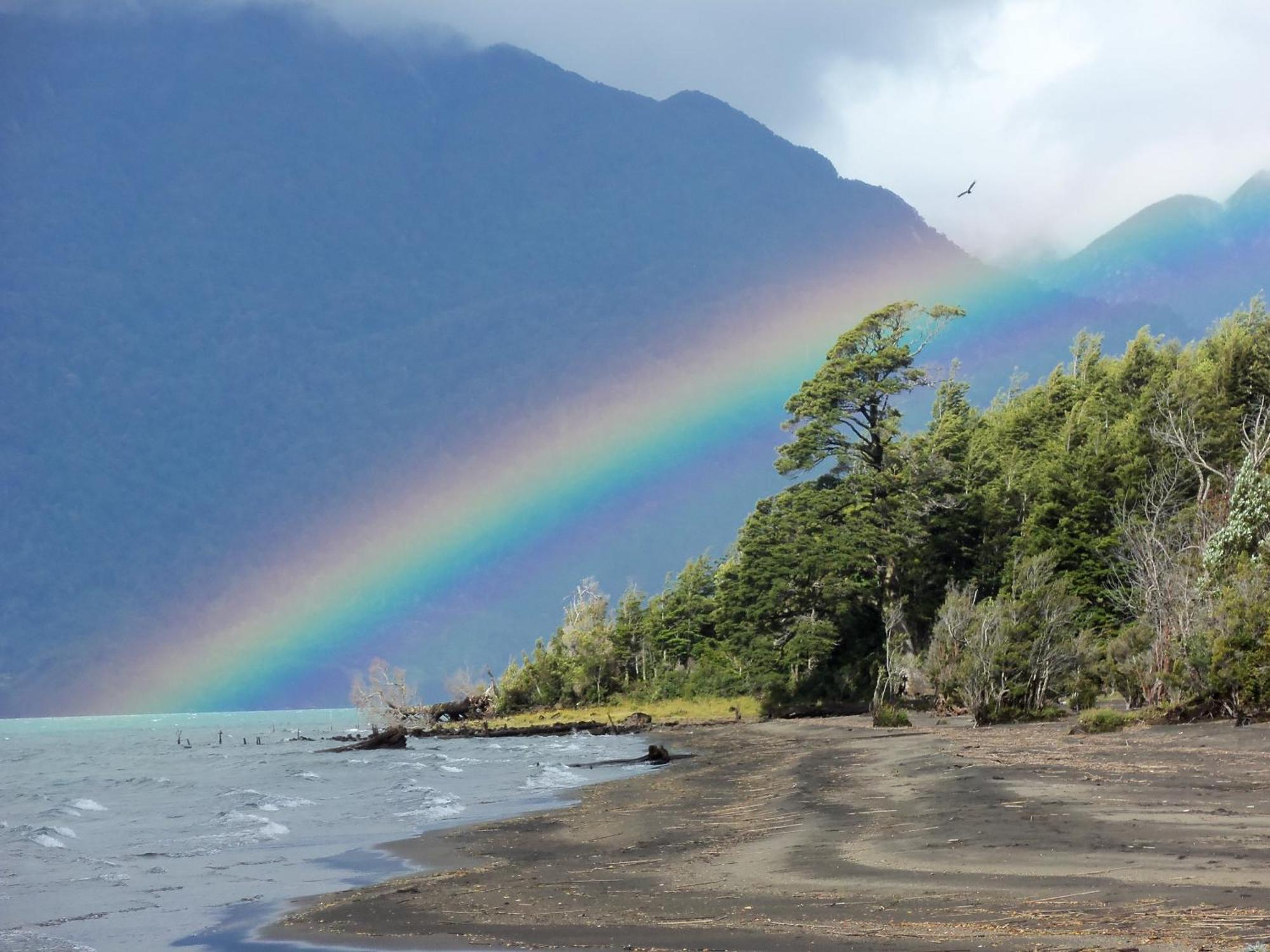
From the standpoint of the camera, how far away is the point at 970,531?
66.4 meters

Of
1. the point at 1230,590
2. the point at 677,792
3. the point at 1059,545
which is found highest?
the point at 1059,545

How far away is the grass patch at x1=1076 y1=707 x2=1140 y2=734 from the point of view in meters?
29.9

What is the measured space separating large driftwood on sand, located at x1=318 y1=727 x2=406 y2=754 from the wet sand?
4040 cm

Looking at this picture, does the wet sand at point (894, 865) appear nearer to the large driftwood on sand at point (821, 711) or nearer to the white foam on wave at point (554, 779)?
the white foam on wave at point (554, 779)

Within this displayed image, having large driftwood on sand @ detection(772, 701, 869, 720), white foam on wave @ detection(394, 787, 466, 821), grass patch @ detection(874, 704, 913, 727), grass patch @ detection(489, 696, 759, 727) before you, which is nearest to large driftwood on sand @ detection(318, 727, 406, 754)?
grass patch @ detection(489, 696, 759, 727)

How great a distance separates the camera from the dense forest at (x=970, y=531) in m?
41.1

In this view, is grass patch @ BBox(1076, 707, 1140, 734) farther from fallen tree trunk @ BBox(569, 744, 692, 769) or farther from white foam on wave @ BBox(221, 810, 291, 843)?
white foam on wave @ BBox(221, 810, 291, 843)

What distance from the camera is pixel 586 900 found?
1359 centimetres

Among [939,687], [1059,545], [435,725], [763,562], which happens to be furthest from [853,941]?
[435,725]

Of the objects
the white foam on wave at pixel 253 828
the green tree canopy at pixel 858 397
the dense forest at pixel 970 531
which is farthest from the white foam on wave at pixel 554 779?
the green tree canopy at pixel 858 397

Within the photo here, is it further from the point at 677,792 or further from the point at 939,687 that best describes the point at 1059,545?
the point at 677,792

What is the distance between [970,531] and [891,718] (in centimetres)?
2203

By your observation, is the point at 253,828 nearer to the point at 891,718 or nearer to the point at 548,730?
the point at 891,718

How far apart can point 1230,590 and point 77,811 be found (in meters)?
31.9
